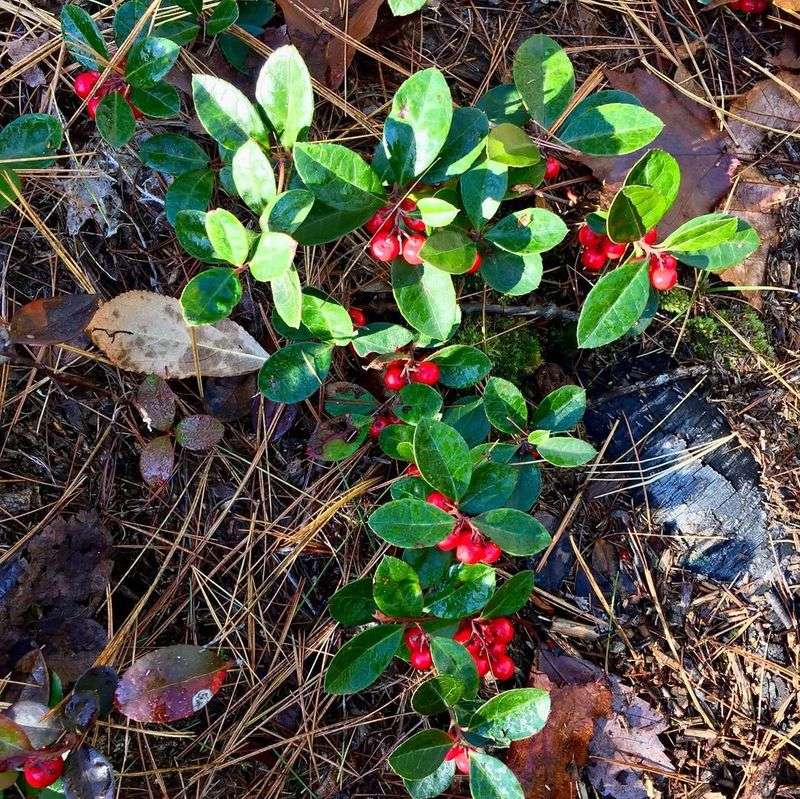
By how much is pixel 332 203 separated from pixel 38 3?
1.22 m

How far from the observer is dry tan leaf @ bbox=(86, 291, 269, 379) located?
6.75ft

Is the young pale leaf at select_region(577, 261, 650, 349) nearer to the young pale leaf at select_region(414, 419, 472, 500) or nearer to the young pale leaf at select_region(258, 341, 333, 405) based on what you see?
the young pale leaf at select_region(414, 419, 472, 500)

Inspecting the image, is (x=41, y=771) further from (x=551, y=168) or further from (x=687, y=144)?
(x=687, y=144)

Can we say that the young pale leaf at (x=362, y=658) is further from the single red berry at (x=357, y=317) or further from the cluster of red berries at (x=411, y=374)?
the single red berry at (x=357, y=317)

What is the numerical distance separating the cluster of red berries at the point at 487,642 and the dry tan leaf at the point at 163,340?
96 centimetres

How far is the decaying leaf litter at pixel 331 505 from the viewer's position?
2.05 m

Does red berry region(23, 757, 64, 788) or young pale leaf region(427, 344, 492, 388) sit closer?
red berry region(23, 757, 64, 788)

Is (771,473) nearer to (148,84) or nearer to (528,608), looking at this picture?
(528,608)

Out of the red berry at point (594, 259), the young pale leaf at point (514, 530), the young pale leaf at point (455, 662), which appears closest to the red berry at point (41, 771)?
the young pale leaf at point (455, 662)

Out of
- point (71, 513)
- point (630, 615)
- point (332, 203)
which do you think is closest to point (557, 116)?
point (332, 203)

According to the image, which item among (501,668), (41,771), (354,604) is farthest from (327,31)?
(41,771)

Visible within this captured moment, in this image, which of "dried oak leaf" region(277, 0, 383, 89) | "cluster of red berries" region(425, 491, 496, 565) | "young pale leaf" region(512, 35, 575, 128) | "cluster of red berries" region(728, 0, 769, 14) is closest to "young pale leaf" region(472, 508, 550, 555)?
"cluster of red berries" region(425, 491, 496, 565)

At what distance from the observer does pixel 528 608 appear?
7.25 feet

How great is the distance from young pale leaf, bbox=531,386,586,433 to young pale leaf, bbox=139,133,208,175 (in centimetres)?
118
